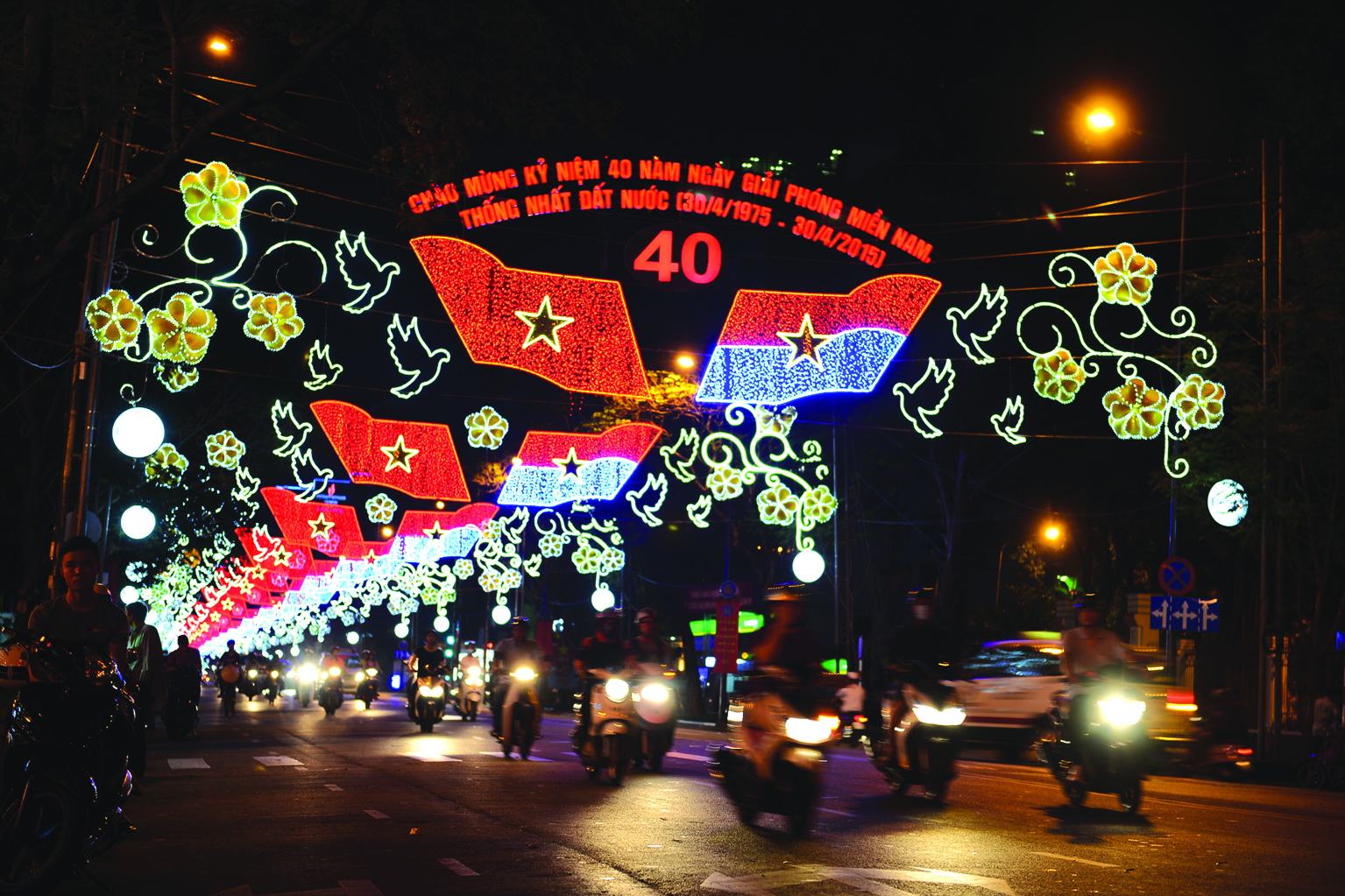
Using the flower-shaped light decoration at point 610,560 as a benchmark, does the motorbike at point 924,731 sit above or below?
below

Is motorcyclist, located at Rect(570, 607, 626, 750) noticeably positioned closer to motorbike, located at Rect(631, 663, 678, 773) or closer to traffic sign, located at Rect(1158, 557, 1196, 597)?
motorbike, located at Rect(631, 663, 678, 773)

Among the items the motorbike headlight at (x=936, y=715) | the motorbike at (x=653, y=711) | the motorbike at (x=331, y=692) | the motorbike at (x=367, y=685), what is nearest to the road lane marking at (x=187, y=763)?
the motorbike at (x=653, y=711)

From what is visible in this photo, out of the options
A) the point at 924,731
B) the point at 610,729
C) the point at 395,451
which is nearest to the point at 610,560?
the point at 395,451

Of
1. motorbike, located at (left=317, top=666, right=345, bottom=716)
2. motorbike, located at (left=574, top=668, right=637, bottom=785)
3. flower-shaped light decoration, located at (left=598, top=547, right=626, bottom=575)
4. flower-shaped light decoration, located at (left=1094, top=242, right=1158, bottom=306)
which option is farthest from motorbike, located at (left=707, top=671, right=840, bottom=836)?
motorbike, located at (left=317, top=666, right=345, bottom=716)

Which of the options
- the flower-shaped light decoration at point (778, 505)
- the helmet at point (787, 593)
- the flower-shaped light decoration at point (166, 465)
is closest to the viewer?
the helmet at point (787, 593)

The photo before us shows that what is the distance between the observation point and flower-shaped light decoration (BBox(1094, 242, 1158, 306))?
19844mm

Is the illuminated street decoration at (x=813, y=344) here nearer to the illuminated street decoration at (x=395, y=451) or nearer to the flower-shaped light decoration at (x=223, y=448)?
the illuminated street decoration at (x=395, y=451)

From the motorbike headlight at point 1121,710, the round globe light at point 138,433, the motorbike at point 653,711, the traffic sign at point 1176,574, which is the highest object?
the round globe light at point 138,433

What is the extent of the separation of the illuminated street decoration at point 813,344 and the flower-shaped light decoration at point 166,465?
11815mm

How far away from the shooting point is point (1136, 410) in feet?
69.3

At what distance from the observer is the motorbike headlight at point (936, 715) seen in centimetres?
1334

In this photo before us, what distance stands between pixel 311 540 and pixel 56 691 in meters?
29.0

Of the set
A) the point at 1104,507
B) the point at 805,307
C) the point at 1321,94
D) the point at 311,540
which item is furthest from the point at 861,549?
the point at 805,307

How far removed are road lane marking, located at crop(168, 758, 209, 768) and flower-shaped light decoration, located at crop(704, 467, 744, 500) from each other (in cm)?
1084
